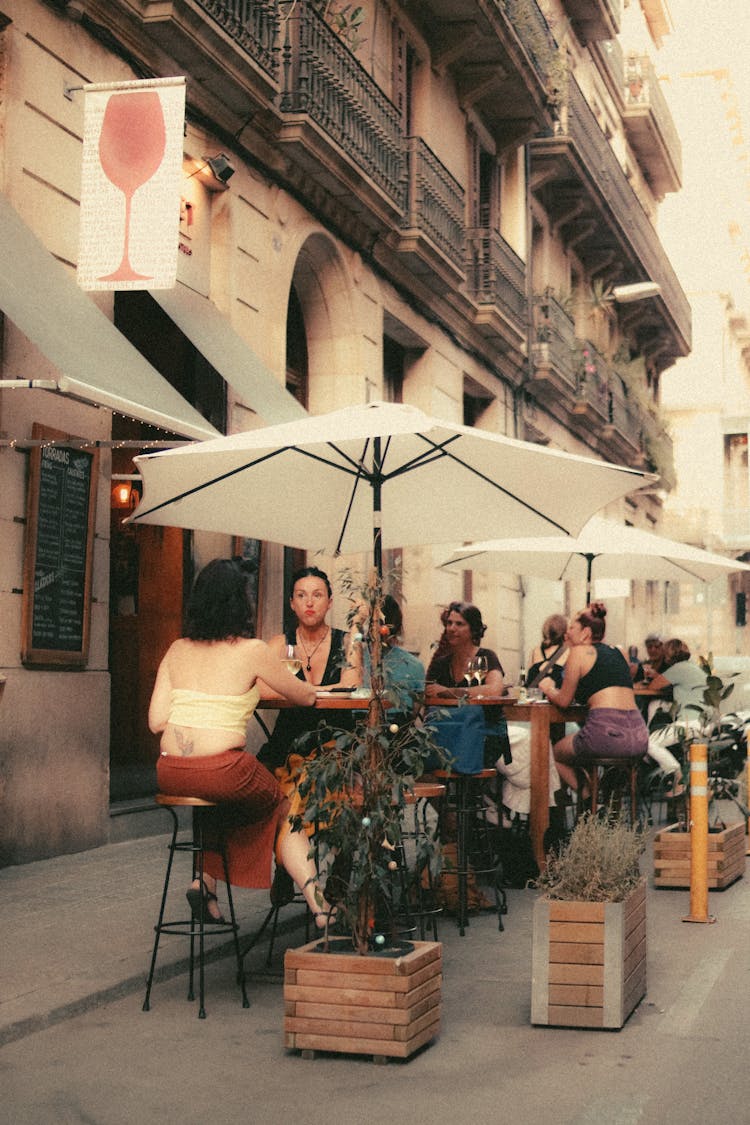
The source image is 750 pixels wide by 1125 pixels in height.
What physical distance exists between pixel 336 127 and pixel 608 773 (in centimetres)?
718

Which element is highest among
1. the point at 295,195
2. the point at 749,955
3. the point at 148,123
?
the point at 295,195

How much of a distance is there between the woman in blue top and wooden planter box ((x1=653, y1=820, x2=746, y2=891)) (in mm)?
592

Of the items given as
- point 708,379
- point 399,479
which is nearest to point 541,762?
point 399,479

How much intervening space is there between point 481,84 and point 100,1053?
55.6 ft

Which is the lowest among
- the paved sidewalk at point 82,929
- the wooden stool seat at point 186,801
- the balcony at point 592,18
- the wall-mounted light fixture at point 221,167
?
the paved sidewalk at point 82,929

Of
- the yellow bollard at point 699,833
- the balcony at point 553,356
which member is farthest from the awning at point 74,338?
the balcony at point 553,356

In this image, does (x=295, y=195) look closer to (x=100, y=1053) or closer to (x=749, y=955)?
(x=749, y=955)

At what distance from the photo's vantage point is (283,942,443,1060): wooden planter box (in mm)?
5211

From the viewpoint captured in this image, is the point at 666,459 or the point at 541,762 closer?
the point at 541,762

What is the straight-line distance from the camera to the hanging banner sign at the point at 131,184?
943 centimetres

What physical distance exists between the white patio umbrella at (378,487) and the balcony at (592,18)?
20.3 m

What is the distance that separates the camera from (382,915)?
19.3 ft

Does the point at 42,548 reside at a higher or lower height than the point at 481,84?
lower

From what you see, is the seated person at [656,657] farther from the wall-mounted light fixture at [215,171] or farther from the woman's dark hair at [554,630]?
the wall-mounted light fixture at [215,171]
